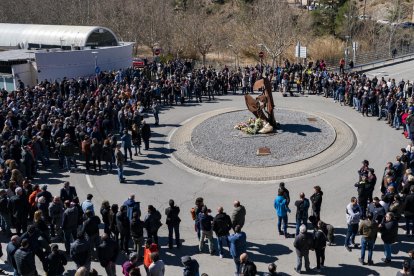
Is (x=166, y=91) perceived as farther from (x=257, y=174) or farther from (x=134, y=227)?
(x=134, y=227)

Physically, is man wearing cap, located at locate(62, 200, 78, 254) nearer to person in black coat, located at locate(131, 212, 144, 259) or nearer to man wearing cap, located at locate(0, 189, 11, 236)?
person in black coat, located at locate(131, 212, 144, 259)

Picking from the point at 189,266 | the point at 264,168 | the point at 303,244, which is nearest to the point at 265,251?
the point at 303,244

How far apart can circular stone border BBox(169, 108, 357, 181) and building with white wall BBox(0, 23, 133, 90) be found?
38.1 feet

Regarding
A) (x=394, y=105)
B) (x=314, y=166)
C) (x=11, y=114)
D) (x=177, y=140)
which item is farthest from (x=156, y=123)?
(x=394, y=105)

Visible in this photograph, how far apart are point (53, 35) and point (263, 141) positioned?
26417 millimetres

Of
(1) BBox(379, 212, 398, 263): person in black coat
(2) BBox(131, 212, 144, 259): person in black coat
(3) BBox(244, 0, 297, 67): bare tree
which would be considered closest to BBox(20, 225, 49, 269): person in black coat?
(2) BBox(131, 212, 144, 259): person in black coat

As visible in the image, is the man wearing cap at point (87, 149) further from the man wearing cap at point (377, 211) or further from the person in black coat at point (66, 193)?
the man wearing cap at point (377, 211)

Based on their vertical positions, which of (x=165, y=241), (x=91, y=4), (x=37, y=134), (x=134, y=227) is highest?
(x=91, y=4)

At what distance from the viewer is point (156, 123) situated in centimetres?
2600

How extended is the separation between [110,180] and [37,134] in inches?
142

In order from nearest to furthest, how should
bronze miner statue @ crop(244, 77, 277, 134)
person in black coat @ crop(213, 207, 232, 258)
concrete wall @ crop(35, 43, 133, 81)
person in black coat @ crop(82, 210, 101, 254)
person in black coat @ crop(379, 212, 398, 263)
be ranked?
person in black coat @ crop(379, 212, 398, 263), person in black coat @ crop(82, 210, 101, 254), person in black coat @ crop(213, 207, 232, 258), bronze miner statue @ crop(244, 77, 277, 134), concrete wall @ crop(35, 43, 133, 81)

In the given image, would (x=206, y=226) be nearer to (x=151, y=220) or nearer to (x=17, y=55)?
(x=151, y=220)

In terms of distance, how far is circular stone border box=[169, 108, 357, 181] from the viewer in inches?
763

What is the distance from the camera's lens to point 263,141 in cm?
2269
